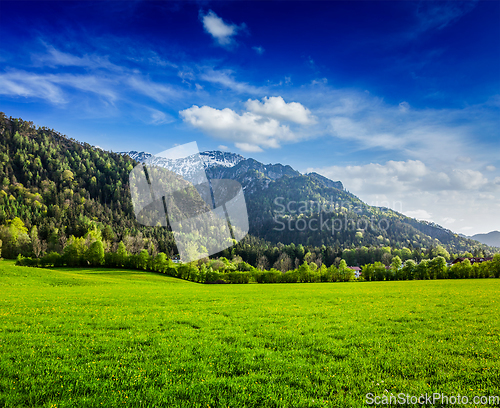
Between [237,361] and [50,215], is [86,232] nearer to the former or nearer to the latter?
[50,215]

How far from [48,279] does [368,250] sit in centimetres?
18973

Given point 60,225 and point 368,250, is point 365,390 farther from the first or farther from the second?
point 368,250

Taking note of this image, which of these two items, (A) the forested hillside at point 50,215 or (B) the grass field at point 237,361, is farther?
(A) the forested hillside at point 50,215

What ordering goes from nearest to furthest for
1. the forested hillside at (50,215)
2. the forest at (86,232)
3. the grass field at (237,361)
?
the grass field at (237,361)
the forest at (86,232)
the forested hillside at (50,215)

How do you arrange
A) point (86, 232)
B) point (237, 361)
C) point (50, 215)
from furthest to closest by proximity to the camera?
point (50, 215), point (86, 232), point (237, 361)

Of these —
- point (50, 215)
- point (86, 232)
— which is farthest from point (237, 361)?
point (50, 215)

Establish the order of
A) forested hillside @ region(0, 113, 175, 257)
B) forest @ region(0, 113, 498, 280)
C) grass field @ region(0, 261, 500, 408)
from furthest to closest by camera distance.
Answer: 1. forested hillside @ region(0, 113, 175, 257)
2. forest @ region(0, 113, 498, 280)
3. grass field @ region(0, 261, 500, 408)

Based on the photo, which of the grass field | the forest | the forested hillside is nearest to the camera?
the grass field

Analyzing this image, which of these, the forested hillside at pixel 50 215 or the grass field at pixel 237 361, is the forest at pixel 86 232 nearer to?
the forested hillside at pixel 50 215

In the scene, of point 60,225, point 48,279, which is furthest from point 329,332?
point 60,225

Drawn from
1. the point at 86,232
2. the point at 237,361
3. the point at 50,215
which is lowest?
the point at 237,361

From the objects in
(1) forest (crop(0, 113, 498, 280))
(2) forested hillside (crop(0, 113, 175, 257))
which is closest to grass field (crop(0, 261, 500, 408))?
(1) forest (crop(0, 113, 498, 280))

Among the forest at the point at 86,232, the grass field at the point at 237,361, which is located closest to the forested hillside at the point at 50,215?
the forest at the point at 86,232

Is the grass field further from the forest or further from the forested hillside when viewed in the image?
the forested hillside
